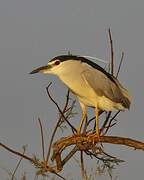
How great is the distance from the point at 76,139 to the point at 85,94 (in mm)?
1125

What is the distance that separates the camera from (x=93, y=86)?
13.1 feet

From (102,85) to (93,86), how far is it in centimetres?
8

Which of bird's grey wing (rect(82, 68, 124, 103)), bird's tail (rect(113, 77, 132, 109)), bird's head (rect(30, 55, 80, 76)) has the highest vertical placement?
bird's head (rect(30, 55, 80, 76))

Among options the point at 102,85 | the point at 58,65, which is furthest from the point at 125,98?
the point at 58,65

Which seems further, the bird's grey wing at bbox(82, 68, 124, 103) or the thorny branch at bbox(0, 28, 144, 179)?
the bird's grey wing at bbox(82, 68, 124, 103)

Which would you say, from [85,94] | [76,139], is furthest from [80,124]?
[76,139]

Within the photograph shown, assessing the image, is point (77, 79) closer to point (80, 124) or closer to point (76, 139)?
point (80, 124)

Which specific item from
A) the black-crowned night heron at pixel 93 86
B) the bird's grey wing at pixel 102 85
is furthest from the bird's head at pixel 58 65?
the bird's grey wing at pixel 102 85

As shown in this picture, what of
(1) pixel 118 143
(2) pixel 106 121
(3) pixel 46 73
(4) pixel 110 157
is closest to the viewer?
(1) pixel 118 143

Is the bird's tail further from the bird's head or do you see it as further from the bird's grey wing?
the bird's head

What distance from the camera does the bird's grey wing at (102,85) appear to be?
392cm

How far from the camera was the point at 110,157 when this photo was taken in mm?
2691

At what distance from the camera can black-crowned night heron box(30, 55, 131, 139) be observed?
3.72 metres

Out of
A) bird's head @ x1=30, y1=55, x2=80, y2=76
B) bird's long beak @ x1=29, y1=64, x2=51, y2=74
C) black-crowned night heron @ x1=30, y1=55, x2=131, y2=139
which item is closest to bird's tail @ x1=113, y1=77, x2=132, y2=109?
black-crowned night heron @ x1=30, y1=55, x2=131, y2=139
